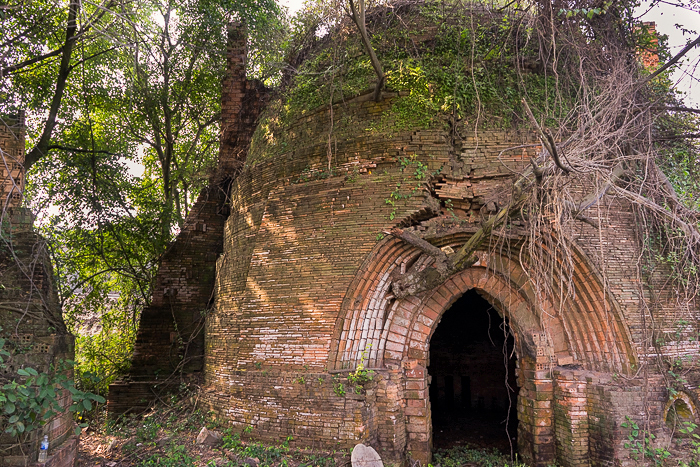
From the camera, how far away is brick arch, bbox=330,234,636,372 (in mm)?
6664

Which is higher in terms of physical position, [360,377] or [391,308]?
[391,308]

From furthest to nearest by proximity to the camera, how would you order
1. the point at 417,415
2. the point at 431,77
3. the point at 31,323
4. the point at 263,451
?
the point at 431,77 < the point at 417,415 < the point at 263,451 < the point at 31,323

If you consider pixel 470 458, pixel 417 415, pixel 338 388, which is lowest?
pixel 470 458

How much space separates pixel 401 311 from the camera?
7109 mm

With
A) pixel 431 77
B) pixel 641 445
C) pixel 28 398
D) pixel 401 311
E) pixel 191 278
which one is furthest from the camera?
pixel 191 278

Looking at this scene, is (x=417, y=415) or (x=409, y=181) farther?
(x=409, y=181)

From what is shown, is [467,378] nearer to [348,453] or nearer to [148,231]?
[348,453]

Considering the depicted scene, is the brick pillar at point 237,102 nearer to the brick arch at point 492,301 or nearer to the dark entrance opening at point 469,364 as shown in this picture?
the brick arch at point 492,301

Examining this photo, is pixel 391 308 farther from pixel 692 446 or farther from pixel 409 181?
pixel 692 446

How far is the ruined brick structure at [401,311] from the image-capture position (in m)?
6.43

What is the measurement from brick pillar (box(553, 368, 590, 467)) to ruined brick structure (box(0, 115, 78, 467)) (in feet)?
21.9

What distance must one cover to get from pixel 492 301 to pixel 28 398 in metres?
6.23

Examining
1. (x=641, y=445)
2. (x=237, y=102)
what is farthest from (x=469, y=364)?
(x=237, y=102)

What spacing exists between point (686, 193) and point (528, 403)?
151 inches
